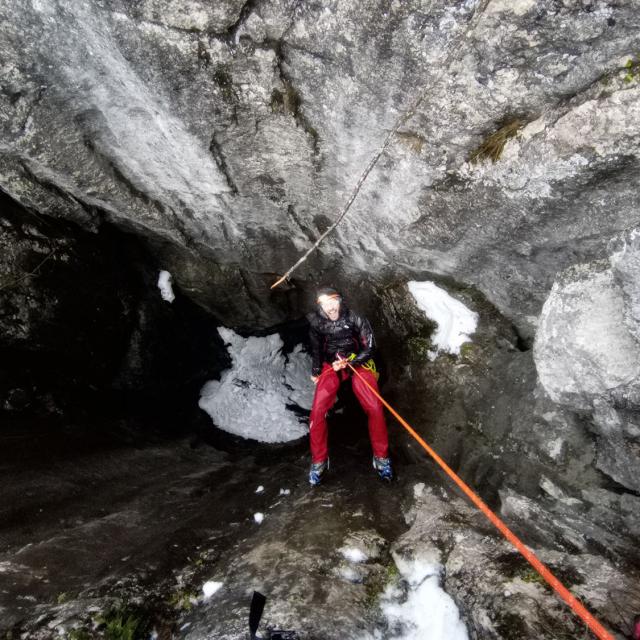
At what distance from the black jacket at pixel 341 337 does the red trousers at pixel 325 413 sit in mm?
276

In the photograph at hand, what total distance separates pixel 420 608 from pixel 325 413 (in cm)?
287

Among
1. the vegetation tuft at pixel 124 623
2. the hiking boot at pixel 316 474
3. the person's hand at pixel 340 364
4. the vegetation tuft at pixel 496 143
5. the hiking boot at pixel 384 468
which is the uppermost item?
the vegetation tuft at pixel 496 143

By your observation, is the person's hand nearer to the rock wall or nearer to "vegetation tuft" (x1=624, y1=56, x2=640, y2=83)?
the rock wall

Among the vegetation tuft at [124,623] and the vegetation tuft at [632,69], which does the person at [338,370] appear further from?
the vegetation tuft at [632,69]

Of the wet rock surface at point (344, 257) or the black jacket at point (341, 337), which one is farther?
the black jacket at point (341, 337)

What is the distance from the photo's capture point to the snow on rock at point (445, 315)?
20.8 ft

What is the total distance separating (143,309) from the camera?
29.6ft

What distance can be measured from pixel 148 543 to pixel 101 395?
4231 millimetres

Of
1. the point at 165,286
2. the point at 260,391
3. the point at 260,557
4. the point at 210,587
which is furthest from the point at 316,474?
the point at 165,286

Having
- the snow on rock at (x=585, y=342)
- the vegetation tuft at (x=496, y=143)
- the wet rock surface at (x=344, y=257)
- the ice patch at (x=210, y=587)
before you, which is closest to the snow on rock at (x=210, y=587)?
Result: the ice patch at (x=210, y=587)

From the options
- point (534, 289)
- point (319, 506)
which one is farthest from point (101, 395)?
point (534, 289)

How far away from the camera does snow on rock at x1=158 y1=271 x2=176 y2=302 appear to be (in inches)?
361

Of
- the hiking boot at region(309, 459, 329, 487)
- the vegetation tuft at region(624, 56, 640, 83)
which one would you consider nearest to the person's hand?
the hiking boot at region(309, 459, 329, 487)

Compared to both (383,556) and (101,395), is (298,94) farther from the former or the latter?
(101,395)
